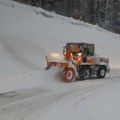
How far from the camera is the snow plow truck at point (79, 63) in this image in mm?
22297

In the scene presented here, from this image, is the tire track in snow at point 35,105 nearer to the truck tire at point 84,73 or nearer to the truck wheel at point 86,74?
the truck tire at point 84,73

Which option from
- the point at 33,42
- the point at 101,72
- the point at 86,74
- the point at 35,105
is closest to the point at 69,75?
the point at 86,74

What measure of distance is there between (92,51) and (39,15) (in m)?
12.7

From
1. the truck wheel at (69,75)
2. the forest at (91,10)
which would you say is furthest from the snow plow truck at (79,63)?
the forest at (91,10)

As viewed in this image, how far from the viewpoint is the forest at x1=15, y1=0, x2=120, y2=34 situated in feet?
175

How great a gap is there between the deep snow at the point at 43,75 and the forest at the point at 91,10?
1076cm

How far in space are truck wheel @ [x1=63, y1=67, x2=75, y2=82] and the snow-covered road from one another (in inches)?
92.0

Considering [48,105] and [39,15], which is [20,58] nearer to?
[39,15]

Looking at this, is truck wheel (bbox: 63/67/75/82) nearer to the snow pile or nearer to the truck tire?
the snow pile

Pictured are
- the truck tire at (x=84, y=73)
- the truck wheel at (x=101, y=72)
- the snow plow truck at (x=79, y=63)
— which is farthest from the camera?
the truck wheel at (x=101, y=72)

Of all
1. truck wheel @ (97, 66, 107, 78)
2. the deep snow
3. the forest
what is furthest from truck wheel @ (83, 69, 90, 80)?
the forest

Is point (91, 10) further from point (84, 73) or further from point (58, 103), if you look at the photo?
point (58, 103)

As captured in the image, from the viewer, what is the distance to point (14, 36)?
29.1 meters

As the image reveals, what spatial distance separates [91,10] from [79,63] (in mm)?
40172
